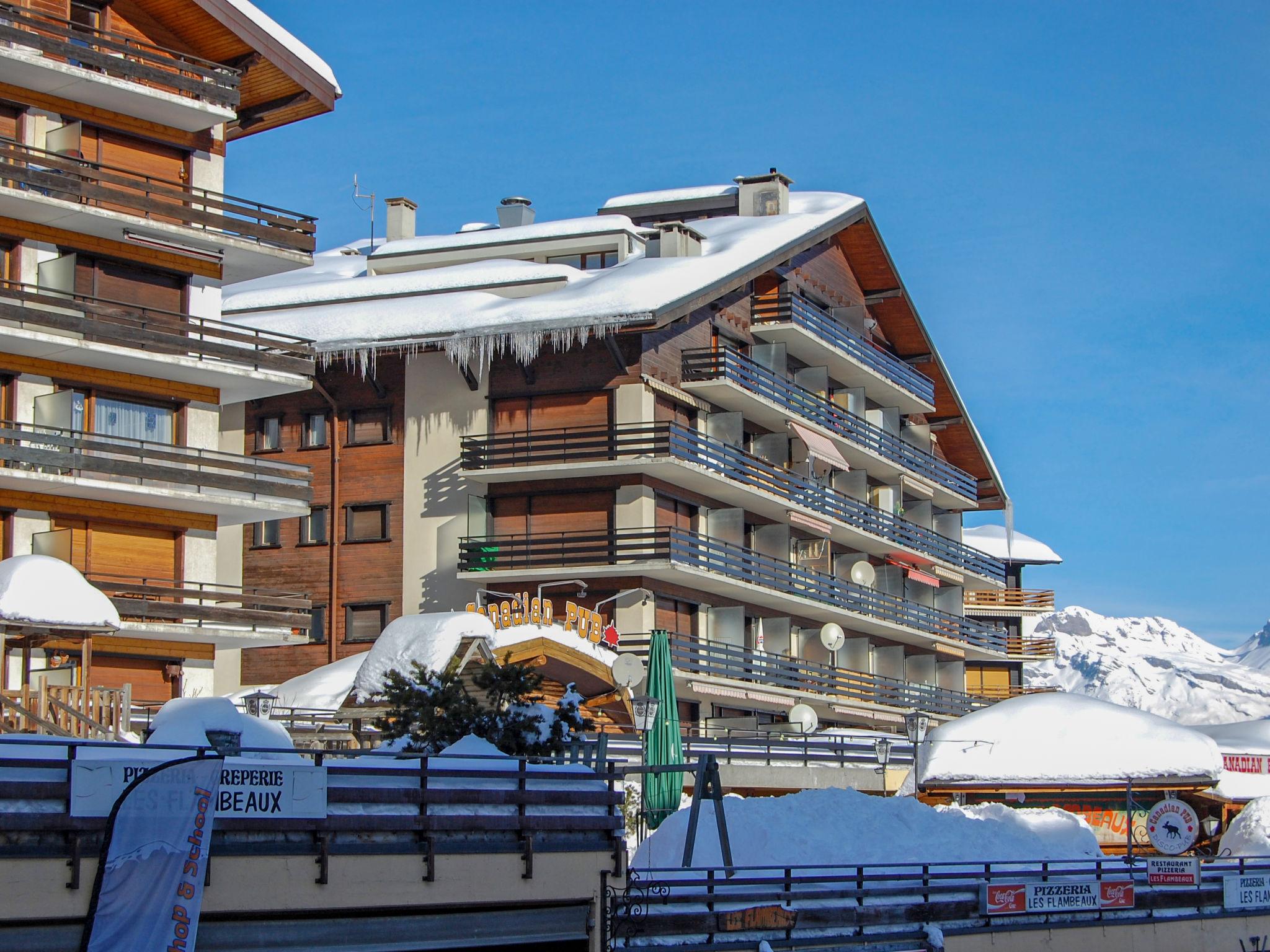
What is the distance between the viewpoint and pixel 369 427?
47.6m

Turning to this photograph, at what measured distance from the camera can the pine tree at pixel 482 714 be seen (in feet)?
77.7

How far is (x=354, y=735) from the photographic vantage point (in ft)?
89.7

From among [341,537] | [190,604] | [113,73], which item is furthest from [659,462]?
[113,73]

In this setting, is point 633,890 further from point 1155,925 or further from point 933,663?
point 933,663

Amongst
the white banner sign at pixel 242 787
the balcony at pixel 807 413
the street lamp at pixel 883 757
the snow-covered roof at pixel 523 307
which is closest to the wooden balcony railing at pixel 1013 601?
the balcony at pixel 807 413

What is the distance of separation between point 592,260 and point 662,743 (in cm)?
2509

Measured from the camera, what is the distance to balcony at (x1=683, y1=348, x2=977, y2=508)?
47531mm

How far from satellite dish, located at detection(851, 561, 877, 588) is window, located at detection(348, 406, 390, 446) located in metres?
15.4

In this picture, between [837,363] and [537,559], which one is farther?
[837,363]

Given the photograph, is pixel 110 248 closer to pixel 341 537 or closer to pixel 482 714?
pixel 341 537

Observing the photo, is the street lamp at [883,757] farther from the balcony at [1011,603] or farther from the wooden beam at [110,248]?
the balcony at [1011,603]

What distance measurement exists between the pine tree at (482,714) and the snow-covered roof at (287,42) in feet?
58.6

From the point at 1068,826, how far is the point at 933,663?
108ft

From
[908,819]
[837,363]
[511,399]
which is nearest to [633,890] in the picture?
[908,819]
